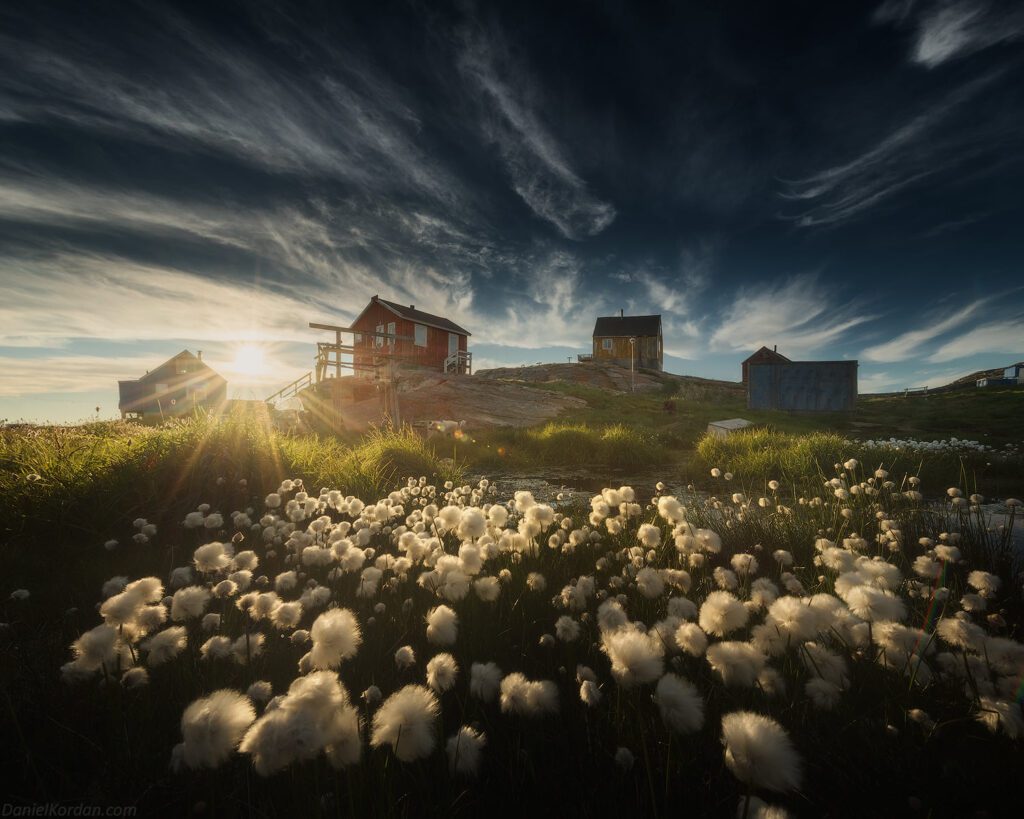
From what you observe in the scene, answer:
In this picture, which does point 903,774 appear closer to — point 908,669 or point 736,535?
point 908,669

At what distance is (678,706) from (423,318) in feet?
134

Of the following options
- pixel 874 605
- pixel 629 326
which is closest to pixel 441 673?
pixel 874 605

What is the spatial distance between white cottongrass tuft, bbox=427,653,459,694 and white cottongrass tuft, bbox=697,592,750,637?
1112 mm

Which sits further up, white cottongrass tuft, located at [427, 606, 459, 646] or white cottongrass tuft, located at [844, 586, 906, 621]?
white cottongrass tuft, located at [844, 586, 906, 621]

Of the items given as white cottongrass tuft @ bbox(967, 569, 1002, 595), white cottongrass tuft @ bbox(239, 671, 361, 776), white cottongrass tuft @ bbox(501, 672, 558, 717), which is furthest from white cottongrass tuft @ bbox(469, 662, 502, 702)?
white cottongrass tuft @ bbox(967, 569, 1002, 595)

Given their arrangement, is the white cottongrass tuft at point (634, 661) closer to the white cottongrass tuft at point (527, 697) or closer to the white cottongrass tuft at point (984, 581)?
the white cottongrass tuft at point (527, 697)

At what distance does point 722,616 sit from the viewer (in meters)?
1.91

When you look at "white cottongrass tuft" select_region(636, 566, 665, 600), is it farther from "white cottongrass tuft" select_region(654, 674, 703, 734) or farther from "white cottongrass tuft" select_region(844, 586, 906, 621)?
"white cottongrass tuft" select_region(654, 674, 703, 734)

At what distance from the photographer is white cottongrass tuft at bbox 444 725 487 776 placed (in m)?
1.45

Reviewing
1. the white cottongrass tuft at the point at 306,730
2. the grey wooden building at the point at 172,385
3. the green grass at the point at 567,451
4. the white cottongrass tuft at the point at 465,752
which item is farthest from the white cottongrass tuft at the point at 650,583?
the grey wooden building at the point at 172,385

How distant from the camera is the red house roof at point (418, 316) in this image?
126 ft

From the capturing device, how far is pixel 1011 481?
735cm

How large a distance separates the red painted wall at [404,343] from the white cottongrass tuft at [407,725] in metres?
34.9

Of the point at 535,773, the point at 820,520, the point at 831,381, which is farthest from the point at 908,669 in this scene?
the point at 831,381
